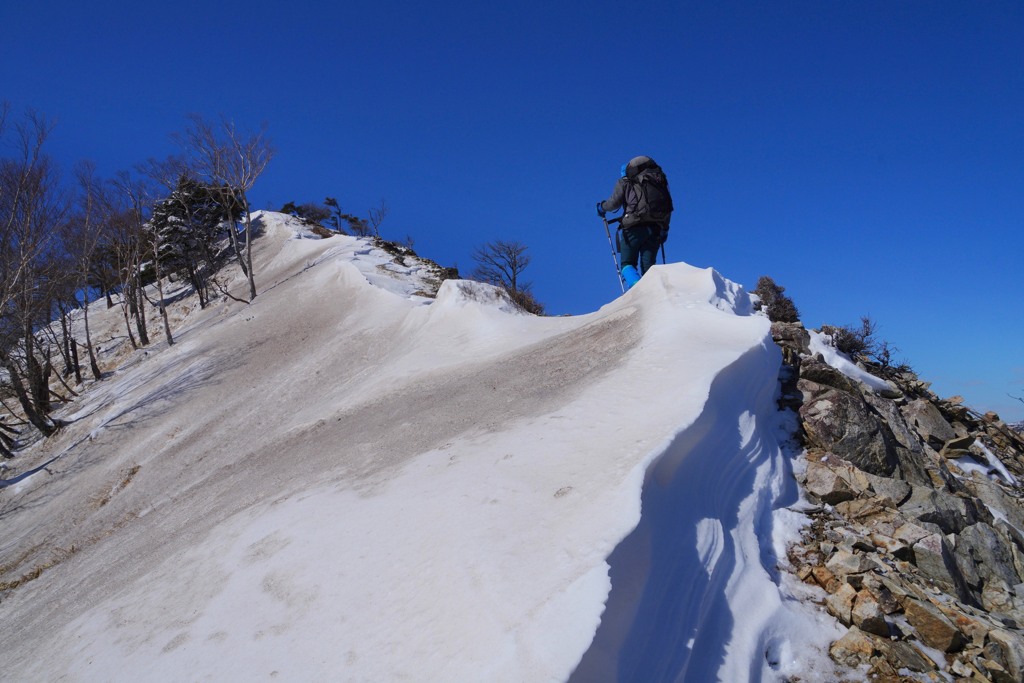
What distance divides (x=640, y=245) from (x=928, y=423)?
592cm

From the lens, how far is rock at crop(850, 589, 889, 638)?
4.27 m

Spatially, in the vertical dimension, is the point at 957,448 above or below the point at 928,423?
below

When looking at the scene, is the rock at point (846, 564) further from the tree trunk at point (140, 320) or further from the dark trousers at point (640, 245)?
the tree trunk at point (140, 320)

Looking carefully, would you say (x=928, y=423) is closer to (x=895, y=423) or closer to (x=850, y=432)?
(x=895, y=423)

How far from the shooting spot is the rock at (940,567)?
4.99 meters

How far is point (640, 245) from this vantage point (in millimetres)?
12234

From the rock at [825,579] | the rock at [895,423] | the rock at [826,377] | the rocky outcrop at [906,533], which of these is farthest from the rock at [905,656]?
the rock at [826,377]

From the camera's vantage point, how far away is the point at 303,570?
20.3 ft

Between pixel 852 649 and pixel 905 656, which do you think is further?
pixel 852 649

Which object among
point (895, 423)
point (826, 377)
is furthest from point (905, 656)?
point (895, 423)

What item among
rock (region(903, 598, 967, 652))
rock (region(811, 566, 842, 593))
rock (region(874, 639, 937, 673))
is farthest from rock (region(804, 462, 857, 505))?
rock (region(874, 639, 937, 673))

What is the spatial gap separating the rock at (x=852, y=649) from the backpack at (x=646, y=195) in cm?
858

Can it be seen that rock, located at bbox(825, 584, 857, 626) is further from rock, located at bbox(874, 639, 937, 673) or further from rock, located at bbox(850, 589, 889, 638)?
rock, located at bbox(874, 639, 937, 673)

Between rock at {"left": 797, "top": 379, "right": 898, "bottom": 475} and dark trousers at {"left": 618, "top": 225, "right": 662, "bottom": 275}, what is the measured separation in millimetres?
5602
